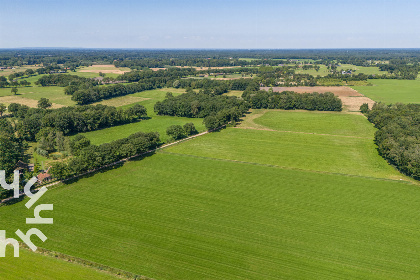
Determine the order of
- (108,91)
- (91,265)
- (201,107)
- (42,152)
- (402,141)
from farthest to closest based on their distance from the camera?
1. (108,91)
2. (201,107)
3. (42,152)
4. (402,141)
5. (91,265)

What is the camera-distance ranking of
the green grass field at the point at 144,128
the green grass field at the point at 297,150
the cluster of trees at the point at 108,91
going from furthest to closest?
the cluster of trees at the point at 108,91, the green grass field at the point at 144,128, the green grass field at the point at 297,150

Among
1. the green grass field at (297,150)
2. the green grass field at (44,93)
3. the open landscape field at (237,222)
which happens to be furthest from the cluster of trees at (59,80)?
the open landscape field at (237,222)

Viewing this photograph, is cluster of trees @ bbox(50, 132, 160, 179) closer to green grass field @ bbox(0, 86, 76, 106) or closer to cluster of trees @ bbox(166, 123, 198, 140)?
cluster of trees @ bbox(166, 123, 198, 140)

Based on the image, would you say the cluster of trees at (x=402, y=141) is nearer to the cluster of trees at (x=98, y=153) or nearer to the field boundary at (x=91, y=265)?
the field boundary at (x=91, y=265)

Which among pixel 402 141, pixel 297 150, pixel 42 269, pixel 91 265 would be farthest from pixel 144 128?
pixel 402 141

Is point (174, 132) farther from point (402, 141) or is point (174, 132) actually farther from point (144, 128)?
point (402, 141)

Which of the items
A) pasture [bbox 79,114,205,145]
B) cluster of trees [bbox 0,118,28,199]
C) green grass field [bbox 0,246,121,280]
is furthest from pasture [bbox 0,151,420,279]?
pasture [bbox 79,114,205,145]
